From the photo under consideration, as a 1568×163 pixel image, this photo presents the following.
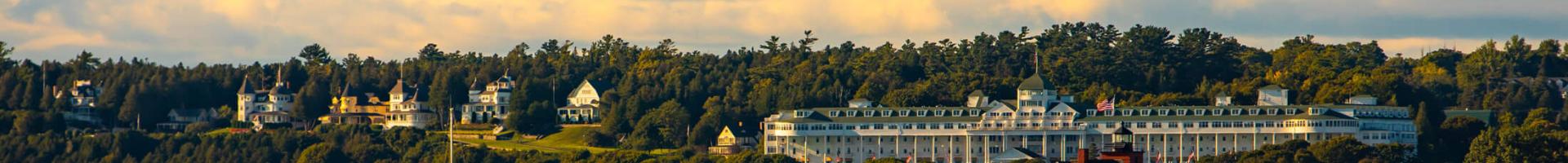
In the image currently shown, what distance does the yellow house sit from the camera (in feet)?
579

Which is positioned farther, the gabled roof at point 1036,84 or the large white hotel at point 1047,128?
the gabled roof at point 1036,84

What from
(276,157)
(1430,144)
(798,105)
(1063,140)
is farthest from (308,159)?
(1430,144)

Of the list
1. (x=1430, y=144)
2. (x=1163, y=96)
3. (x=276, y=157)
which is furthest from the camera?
(x=276, y=157)

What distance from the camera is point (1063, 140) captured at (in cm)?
16900

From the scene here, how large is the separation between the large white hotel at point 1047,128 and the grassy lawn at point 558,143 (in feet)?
32.2

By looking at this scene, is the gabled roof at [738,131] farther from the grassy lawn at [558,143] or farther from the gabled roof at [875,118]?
the gabled roof at [875,118]

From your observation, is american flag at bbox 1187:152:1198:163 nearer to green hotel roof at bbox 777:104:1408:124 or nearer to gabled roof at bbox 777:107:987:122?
green hotel roof at bbox 777:104:1408:124

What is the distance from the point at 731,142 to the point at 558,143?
12.4 meters

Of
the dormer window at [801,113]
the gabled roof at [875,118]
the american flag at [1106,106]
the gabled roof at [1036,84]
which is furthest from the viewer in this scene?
the gabled roof at [1036,84]

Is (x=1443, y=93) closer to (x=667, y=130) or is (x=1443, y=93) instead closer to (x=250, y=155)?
(x=667, y=130)

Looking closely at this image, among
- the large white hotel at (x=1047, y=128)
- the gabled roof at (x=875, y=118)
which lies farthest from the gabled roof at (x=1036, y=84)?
the gabled roof at (x=875, y=118)

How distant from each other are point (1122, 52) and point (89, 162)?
5668cm

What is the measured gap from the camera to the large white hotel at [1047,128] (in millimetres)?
165125

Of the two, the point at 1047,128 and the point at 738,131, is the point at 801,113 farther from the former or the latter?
the point at 1047,128
